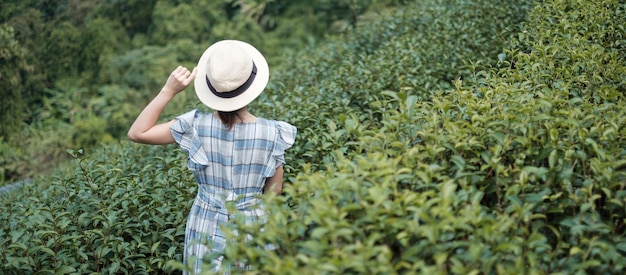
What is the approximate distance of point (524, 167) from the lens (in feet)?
8.18

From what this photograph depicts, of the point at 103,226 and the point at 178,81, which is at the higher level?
the point at 178,81

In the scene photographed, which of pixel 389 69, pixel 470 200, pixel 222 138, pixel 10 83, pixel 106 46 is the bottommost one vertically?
pixel 106 46

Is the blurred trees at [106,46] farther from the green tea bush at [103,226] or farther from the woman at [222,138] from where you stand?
the woman at [222,138]

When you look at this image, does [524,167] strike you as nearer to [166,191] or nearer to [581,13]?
[166,191]

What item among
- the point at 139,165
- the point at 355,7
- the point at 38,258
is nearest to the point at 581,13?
the point at 139,165

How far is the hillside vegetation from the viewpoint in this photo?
2.21 meters

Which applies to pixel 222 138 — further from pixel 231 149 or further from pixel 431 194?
pixel 431 194

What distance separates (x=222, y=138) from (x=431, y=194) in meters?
0.98

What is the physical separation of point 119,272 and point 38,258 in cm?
40

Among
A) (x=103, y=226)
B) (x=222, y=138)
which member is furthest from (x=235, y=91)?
(x=103, y=226)

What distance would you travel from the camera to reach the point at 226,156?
2.93 metres

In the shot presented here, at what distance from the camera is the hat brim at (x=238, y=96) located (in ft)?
9.34

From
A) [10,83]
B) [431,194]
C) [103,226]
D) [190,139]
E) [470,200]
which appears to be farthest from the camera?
[10,83]

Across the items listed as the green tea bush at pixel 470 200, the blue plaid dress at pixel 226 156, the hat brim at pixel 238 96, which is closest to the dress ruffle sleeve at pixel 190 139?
the blue plaid dress at pixel 226 156
